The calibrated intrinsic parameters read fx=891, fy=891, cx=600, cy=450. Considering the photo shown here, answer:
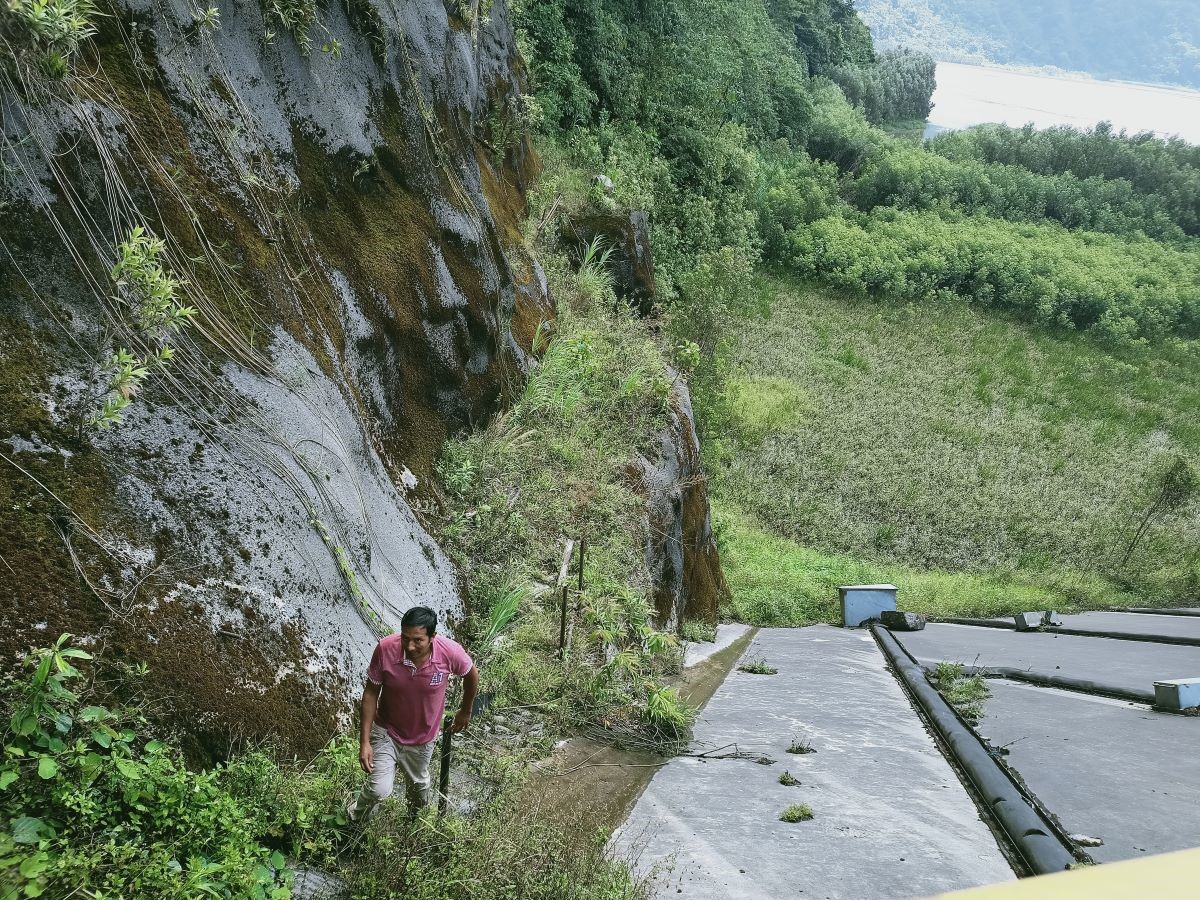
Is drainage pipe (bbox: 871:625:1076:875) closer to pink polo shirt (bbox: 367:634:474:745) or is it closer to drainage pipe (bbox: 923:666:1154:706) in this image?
drainage pipe (bbox: 923:666:1154:706)

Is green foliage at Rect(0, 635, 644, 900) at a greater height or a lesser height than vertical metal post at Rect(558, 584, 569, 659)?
greater

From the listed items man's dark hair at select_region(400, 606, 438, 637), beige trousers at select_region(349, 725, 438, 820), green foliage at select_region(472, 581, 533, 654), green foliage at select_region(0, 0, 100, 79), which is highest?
green foliage at select_region(0, 0, 100, 79)

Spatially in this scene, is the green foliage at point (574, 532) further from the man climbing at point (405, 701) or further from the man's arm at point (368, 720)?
the man's arm at point (368, 720)

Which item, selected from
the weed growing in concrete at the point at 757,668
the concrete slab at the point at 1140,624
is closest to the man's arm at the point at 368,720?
the weed growing in concrete at the point at 757,668

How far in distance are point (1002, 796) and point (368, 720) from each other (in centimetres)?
349

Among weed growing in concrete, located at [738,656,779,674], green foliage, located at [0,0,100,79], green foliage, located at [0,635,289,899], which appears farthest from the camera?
weed growing in concrete, located at [738,656,779,674]

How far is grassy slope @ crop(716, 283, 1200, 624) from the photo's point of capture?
21.4 meters

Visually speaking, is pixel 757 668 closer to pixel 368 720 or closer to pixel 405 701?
pixel 405 701

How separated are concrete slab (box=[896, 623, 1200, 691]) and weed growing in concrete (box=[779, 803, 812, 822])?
3.40m

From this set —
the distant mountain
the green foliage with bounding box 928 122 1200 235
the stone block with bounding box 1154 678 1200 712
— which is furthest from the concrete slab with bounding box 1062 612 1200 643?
the distant mountain

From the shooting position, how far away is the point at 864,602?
52.8 feet

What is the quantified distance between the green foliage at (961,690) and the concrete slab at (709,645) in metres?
2.86

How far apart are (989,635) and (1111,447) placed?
19931 mm

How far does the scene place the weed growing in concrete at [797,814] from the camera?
5156 millimetres
